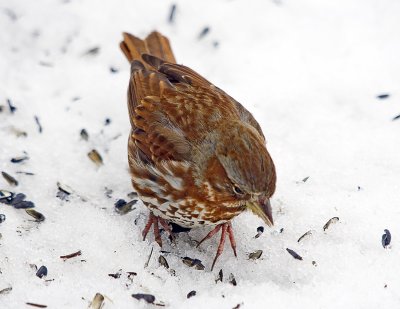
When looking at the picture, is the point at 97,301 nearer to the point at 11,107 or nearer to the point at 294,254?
the point at 294,254

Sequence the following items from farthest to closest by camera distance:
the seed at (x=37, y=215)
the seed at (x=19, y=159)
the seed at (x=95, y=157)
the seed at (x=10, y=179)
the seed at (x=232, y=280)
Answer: the seed at (x=95, y=157) < the seed at (x=19, y=159) < the seed at (x=10, y=179) < the seed at (x=37, y=215) < the seed at (x=232, y=280)

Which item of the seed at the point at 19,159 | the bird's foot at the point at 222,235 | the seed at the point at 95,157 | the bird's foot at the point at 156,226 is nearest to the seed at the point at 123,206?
the bird's foot at the point at 156,226

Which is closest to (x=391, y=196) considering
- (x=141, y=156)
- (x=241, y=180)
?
(x=241, y=180)

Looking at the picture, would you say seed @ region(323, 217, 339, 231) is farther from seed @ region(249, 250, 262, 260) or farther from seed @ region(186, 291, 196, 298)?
seed @ region(186, 291, 196, 298)

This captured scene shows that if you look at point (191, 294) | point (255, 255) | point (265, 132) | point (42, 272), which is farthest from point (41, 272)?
point (265, 132)

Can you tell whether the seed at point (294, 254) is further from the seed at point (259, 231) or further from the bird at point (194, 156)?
the bird at point (194, 156)

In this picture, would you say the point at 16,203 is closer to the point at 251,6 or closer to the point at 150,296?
the point at 150,296

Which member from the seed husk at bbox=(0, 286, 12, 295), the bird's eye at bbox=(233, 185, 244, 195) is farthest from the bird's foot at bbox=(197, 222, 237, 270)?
the seed husk at bbox=(0, 286, 12, 295)
